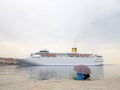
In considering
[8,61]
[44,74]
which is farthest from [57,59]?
[44,74]

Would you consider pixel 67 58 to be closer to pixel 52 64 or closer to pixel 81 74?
pixel 52 64

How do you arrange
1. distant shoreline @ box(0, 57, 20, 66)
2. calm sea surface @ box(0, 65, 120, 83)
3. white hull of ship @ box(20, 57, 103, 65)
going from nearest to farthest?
calm sea surface @ box(0, 65, 120, 83) < white hull of ship @ box(20, 57, 103, 65) < distant shoreline @ box(0, 57, 20, 66)

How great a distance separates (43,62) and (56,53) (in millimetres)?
6444

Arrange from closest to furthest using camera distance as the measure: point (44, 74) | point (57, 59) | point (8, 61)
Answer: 1. point (44, 74)
2. point (57, 59)
3. point (8, 61)

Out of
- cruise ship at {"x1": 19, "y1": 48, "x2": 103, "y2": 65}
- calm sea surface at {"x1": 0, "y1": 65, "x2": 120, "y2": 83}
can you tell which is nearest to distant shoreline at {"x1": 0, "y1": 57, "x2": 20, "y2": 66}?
cruise ship at {"x1": 19, "y1": 48, "x2": 103, "y2": 65}

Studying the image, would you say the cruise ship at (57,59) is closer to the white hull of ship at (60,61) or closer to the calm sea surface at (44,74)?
the white hull of ship at (60,61)

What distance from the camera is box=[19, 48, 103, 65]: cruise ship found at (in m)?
91.4

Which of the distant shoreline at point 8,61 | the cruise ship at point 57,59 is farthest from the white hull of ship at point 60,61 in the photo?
the distant shoreline at point 8,61

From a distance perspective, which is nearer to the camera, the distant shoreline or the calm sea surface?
the calm sea surface

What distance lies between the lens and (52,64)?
92938 mm

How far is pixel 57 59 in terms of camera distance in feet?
306

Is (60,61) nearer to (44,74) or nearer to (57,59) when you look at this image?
(57,59)

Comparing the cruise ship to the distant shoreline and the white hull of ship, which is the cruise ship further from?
the distant shoreline

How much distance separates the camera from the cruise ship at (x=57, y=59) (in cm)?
9138
